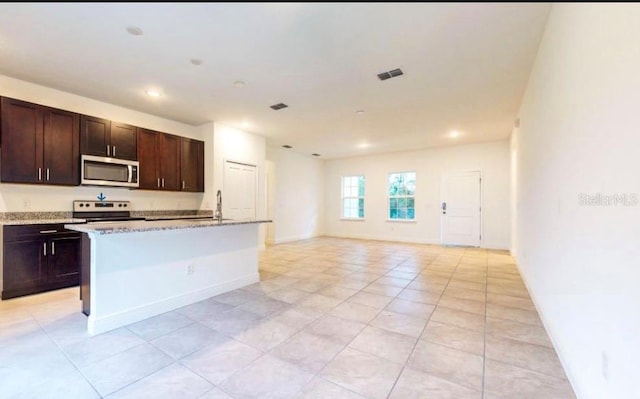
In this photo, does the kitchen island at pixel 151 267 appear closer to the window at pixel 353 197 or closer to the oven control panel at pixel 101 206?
the oven control panel at pixel 101 206

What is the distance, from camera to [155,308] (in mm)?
2902

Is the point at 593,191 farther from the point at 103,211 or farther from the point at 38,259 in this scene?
the point at 103,211

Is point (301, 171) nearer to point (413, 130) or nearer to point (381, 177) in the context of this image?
point (381, 177)

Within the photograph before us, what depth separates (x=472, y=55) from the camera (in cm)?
299

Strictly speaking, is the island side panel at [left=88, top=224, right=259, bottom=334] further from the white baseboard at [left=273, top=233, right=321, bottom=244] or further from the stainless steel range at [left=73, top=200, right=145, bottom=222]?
the white baseboard at [left=273, top=233, right=321, bottom=244]

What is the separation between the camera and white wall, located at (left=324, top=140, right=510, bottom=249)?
698 centimetres

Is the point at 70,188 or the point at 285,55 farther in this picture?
the point at 70,188

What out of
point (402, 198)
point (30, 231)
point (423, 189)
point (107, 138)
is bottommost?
point (30, 231)

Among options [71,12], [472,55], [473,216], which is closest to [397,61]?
[472,55]

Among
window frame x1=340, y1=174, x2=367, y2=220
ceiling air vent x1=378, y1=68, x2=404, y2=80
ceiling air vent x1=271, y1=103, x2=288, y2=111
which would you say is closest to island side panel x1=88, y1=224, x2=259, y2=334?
ceiling air vent x1=271, y1=103, x2=288, y2=111

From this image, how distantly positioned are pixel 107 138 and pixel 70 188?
0.92 meters

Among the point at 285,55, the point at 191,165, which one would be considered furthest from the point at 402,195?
the point at 285,55

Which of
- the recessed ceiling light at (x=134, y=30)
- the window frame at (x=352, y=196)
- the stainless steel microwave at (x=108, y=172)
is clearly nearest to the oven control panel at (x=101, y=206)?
the stainless steel microwave at (x=108, y=172)

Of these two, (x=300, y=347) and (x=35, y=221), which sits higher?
(x=35, y=221)
